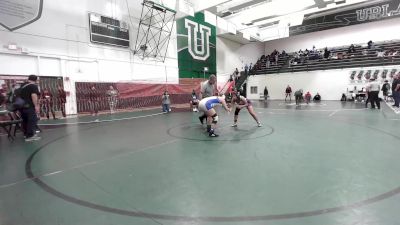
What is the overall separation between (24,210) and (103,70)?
12.6m

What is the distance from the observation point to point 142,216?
6.79 ft

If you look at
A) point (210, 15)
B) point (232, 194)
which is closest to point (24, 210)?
point (232, 194)

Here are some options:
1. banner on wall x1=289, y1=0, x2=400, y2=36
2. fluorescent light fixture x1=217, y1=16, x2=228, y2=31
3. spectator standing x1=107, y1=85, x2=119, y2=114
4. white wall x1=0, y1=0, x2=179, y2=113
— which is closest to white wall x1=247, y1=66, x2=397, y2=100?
banner on wall x1=289, y1=0, x2=400, y2=36

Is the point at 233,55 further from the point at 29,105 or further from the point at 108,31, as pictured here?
the point at 29,105

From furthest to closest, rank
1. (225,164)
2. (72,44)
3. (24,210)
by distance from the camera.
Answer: (72,44) → (225,164) → (24,210)

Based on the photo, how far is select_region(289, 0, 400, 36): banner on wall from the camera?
21.0 m

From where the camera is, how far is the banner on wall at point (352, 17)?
68.9 ft

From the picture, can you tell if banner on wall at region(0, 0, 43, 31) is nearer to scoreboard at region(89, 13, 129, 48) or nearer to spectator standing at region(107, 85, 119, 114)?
scoreboard at region(89, 13, 129, 48)

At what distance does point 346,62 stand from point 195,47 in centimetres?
1323

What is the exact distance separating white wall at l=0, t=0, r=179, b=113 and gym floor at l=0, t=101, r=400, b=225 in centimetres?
745

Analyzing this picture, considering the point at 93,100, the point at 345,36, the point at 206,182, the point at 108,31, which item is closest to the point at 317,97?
the point at 345,36

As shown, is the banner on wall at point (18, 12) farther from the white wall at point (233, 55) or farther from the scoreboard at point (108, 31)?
the white wall at point (233, 55)

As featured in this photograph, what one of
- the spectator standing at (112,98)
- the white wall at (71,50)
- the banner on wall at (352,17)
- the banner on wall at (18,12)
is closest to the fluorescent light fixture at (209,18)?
the white wall at (71,50)

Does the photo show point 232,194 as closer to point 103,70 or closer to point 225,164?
point 225,164
